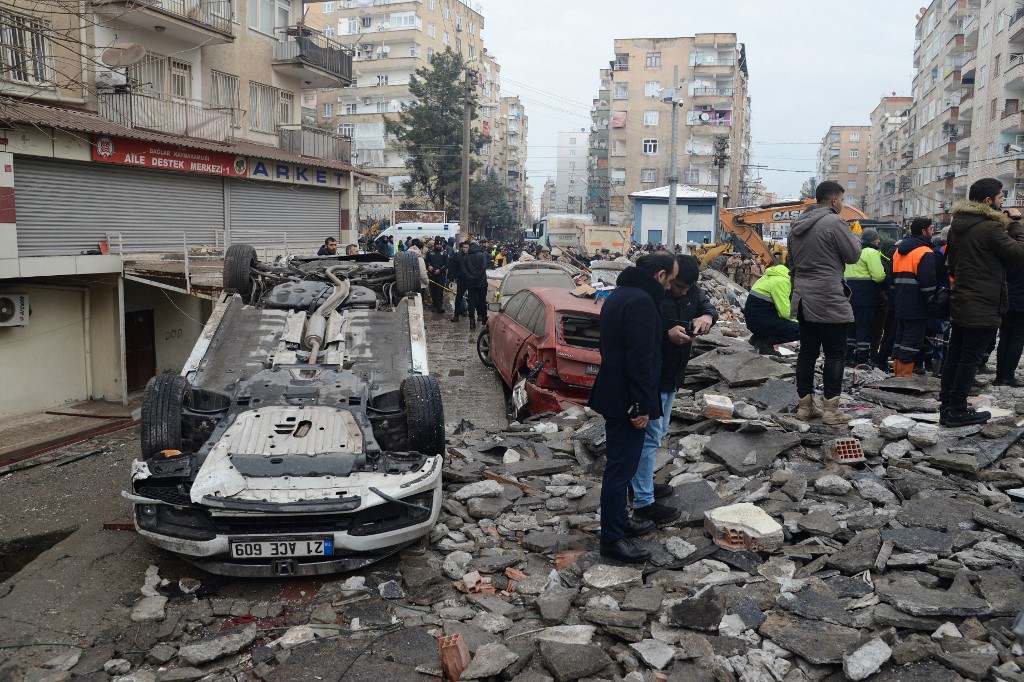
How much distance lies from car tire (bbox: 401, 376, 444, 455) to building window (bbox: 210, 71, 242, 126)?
60.5ft

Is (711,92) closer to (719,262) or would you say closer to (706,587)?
(719,262)

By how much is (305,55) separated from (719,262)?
16.2 metres

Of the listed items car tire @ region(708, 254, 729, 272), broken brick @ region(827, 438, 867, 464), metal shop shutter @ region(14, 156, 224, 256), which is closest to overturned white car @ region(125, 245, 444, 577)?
broken brick @ region(827, 438, 867, 464)

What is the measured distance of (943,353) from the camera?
8.97 meters

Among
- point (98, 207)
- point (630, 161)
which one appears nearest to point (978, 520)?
point (98, 207)

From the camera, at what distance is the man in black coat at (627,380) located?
191 inches

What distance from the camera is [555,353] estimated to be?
9.02 m

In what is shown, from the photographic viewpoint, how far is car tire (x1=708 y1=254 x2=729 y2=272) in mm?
28513

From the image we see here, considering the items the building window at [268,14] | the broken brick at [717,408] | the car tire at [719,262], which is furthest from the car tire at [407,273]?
the car tire at [719,262]

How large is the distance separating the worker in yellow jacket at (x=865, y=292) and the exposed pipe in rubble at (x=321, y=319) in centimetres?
578

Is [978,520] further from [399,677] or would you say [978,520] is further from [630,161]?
[630,161]

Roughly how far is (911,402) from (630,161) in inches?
2519

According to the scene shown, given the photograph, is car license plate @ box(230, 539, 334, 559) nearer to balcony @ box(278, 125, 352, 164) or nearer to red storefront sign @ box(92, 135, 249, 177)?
red storefront sign @ box(92, 135, 249, 177)

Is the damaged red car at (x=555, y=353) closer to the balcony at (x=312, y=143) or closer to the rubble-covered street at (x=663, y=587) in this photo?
the rubble-covered street at (x=663, y=587)
